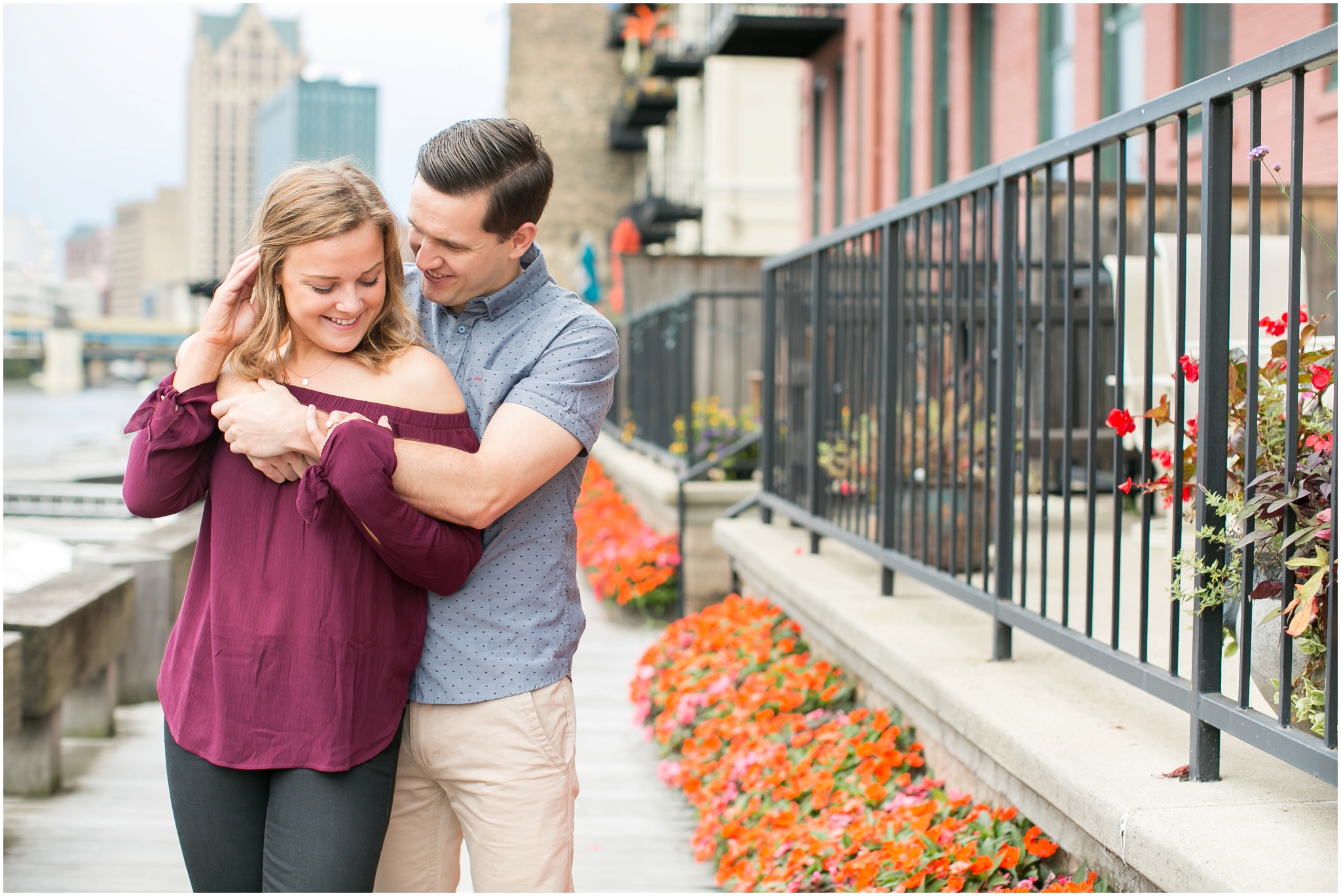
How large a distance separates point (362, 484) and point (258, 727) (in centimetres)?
42

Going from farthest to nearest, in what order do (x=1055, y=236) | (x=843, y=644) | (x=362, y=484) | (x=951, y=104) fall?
(x=951, y=104) → (x=1055, y=236) → (x=843, y=644) → (x=362, y=484)

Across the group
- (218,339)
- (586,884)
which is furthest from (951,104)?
(218,339)

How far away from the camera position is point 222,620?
65.6 inches

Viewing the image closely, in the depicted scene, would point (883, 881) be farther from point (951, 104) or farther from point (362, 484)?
point (951, 104)

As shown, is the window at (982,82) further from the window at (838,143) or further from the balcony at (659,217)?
the balcony at (659,217)

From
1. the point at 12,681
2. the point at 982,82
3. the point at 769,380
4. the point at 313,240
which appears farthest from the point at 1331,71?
the point at 12,681

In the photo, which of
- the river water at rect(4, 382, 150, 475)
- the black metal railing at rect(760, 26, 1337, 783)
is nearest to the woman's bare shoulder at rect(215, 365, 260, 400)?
the black metal railing at rect(760, 26, 1337, 783)

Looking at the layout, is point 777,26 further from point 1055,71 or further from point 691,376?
point 691,376

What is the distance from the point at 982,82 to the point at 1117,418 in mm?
7923

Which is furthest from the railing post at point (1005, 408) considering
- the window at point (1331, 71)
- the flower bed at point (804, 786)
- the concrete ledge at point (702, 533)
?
the concrete ledge at point (702, 533)

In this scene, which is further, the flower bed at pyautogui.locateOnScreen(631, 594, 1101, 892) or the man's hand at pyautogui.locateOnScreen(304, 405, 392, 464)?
the flower bed at pyautogui.locateOnScreen(631, 594, 1101, 892)

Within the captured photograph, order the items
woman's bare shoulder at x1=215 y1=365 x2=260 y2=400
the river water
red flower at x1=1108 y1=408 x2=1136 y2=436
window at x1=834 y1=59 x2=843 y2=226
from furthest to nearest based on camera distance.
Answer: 1. the river water
2. window at x1=834 y1=59 x2=843 y2=226
3. red flower at x1=1108 y1=408 x2=1136 y2=436
4. woman's bare shoulder at x1=215 y1=365 x2=260 y2=400

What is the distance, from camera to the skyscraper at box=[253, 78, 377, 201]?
1833 millimetres

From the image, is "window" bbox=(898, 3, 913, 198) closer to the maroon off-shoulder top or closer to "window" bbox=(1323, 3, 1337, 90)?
"window" bbox=(1323, 3, 1337, 90)
